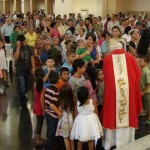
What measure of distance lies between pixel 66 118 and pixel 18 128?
1479mm

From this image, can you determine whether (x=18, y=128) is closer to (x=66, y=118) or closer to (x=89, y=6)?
(x=66, y=118)

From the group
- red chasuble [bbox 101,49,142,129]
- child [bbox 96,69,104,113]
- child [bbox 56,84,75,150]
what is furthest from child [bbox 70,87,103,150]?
child [bbox 96,69,104,113]

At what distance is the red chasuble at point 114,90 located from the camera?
3.75 m

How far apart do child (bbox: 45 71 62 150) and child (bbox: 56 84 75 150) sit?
0.09 metres

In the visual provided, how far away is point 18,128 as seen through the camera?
4.95 m

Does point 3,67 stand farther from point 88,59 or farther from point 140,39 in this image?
point 140,39

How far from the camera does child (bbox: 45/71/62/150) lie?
147 inches

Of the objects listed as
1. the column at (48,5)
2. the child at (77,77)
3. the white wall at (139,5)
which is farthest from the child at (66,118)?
the column at (48,5)

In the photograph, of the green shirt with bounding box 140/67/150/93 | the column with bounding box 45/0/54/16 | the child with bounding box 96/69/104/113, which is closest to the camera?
the child with bounding box 96/69/104/113

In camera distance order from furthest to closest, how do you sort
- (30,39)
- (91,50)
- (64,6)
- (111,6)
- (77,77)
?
(111,6) → (64,6) → (30,39) → (91,50) → (77,77)

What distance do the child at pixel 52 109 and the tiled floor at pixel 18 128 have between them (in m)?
0.34

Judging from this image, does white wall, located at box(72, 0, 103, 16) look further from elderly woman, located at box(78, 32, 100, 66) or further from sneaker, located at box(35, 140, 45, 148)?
sneaker, located at box(35, 140, 45, 148)

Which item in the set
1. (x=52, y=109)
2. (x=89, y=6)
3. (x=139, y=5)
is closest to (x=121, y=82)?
(x=52, y=109)

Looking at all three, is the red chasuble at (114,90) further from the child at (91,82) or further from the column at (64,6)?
the column at (64,6)
